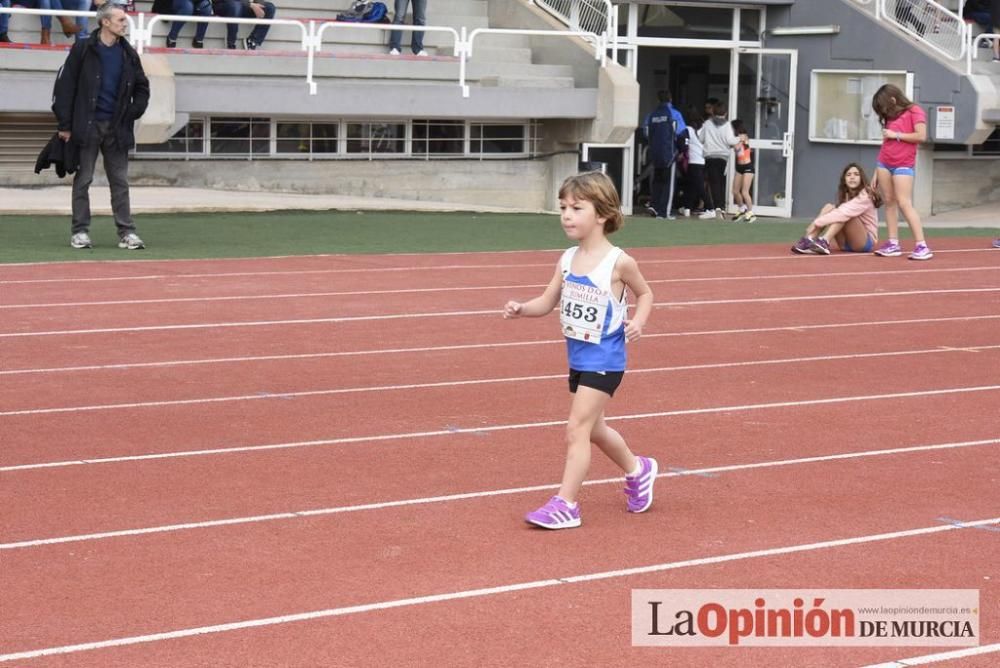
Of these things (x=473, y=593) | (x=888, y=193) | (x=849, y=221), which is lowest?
(x=473, y=593)

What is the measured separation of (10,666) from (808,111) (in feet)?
82.6

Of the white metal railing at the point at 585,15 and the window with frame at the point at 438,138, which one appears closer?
the window with frame at the point at 438,138

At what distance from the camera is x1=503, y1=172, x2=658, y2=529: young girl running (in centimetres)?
667

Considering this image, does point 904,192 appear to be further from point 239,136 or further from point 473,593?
point 473,593

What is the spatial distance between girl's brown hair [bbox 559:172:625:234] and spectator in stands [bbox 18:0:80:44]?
653 inches

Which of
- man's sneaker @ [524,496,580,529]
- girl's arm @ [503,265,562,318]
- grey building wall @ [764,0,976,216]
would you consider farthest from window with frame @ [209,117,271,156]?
man's sneaker @ [524,496,580,529]

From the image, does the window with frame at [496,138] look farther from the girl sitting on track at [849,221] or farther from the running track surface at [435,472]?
the running track surface at [435,472]

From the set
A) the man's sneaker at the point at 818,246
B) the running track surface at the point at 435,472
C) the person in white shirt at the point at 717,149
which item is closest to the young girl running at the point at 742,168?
the person in white shirt at the point at 717,149

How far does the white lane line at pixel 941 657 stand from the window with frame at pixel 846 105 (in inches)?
905

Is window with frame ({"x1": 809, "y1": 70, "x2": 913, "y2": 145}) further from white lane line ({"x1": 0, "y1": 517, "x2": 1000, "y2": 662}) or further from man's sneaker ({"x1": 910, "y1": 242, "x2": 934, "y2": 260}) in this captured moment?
white lane line ({"x1": 0, "y1": 517, "x2": 1000, "y2": 662})

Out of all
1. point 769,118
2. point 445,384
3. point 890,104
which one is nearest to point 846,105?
point 769,118

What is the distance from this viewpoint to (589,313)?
22.0 ft

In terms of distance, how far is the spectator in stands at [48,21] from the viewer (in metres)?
21.9

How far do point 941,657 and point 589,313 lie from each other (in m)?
2.19
